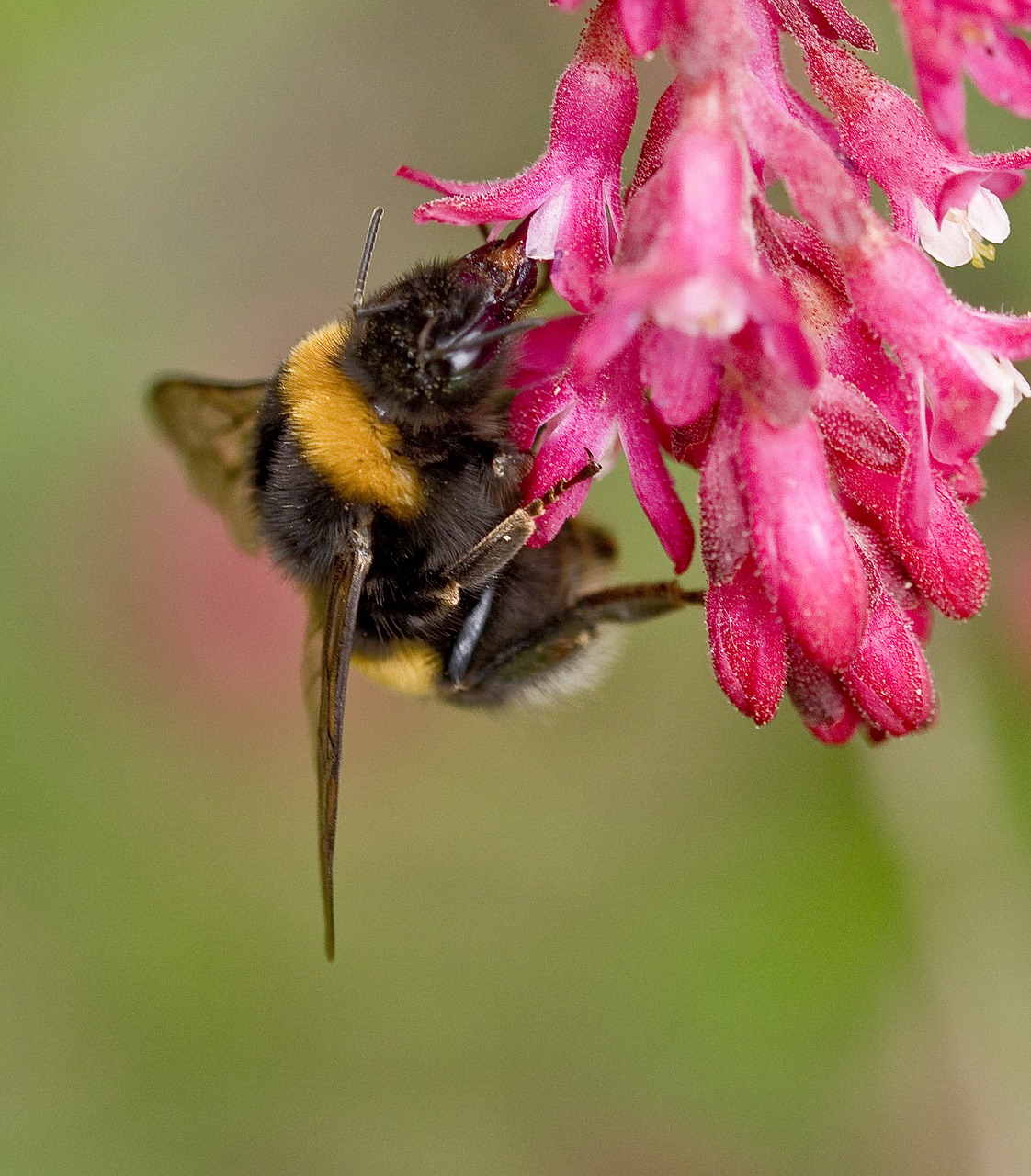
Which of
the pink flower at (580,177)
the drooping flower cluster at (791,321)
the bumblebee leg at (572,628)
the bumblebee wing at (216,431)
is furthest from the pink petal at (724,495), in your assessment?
the bumblebee wing at (216,431)

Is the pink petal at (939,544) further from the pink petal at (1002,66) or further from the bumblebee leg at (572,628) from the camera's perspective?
the bumblebee leg at (572,628)

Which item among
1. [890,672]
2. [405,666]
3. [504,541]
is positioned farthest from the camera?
[405,666]

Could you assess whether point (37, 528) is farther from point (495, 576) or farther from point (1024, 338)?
point (1024, 338)

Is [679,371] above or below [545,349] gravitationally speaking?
below

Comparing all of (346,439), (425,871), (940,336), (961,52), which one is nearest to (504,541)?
(346,439)

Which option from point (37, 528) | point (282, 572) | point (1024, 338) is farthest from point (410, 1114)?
point (1024, 338)

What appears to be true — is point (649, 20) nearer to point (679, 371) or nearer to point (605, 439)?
point (679, 371)

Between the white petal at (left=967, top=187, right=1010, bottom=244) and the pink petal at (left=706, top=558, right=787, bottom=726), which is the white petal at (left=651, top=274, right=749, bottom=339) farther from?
the white petal at (left=967, top=187, right=1010, bottom=244)
